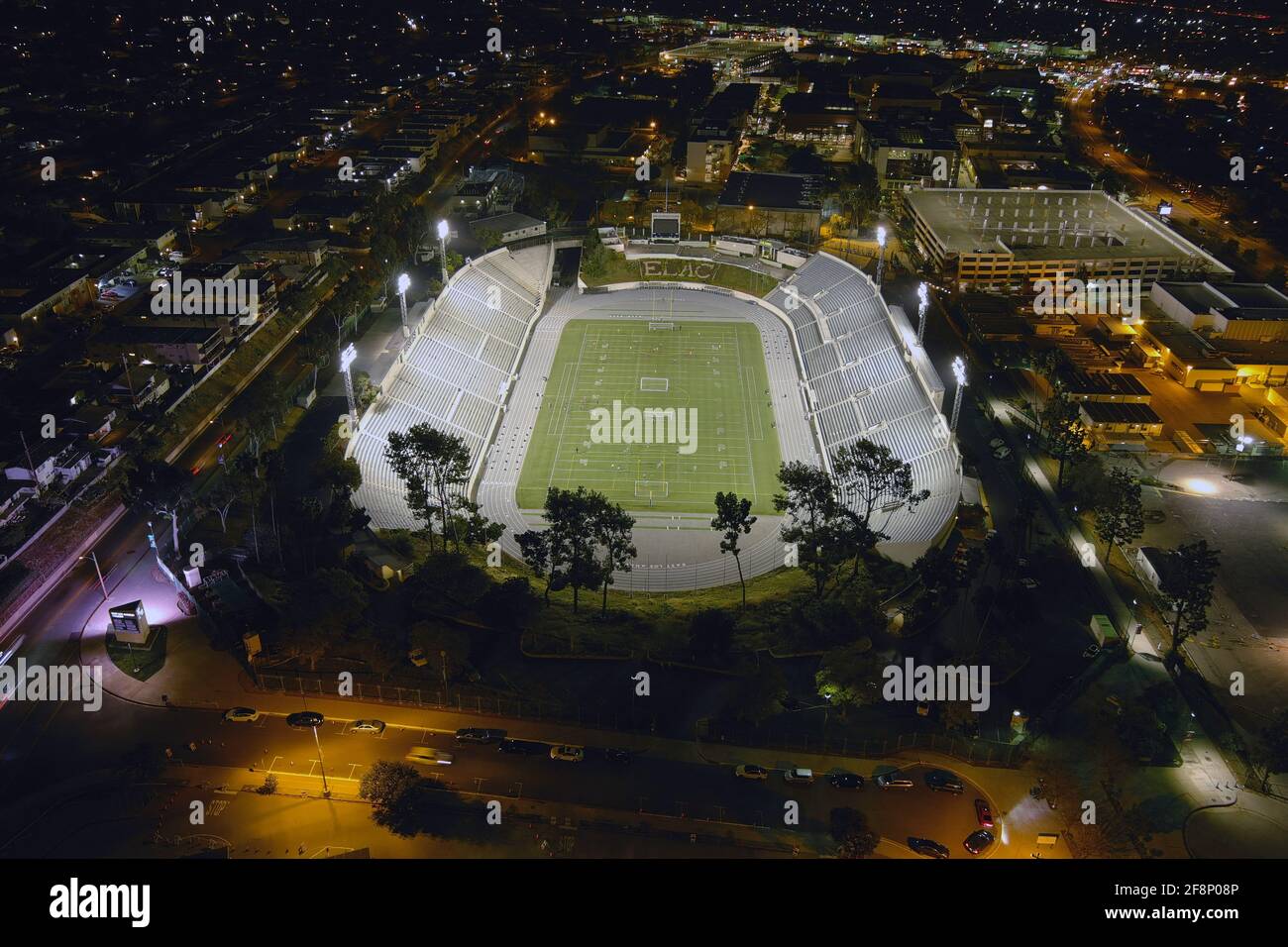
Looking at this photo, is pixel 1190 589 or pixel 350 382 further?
pixel 350 382

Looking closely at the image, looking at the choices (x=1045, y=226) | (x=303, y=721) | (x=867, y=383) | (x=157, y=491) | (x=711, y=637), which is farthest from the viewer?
(x=1045, y=226)

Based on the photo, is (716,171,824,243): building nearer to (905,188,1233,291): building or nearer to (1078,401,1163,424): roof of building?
(905,188,1233,291): building

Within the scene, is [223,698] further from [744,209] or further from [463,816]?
[744,209]

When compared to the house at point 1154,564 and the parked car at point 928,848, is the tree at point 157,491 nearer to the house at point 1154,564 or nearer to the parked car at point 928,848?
the parked car at point 928,848

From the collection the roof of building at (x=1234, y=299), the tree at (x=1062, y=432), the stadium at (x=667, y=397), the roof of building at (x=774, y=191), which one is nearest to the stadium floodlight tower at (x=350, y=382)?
the stadium at (x=667, y=397)

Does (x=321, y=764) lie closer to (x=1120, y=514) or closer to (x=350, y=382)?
(x=350, y=382)

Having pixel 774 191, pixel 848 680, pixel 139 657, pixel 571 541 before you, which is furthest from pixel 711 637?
pixel 774 191
